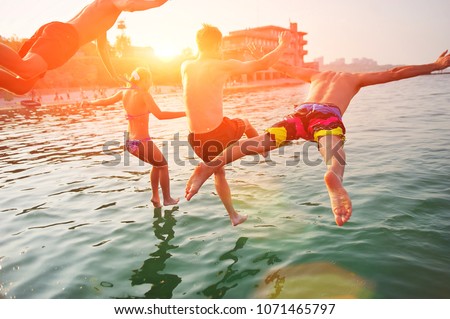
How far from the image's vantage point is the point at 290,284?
4176mm

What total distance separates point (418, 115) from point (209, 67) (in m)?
18.2

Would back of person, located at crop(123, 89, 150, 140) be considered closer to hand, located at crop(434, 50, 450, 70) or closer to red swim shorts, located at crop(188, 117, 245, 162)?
red swim shorts, located at crop(188, 117, 245, 162)

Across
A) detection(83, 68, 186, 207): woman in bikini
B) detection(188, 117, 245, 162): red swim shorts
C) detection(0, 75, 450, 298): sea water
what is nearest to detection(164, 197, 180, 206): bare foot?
detection(0, 75, 450, 298): sea water

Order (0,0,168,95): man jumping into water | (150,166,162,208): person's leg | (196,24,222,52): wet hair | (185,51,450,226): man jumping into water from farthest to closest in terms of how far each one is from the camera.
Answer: (150,166,162,208): person's leg
(196,24,222,52): wet hair
(185,51,450,226): man jumping into water
(0,0,168,95): man jumping into water

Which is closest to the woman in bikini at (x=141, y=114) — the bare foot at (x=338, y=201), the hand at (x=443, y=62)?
the bare foot at (x=338, y=201)

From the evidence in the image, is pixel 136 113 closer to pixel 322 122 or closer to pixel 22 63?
pixel 22 63

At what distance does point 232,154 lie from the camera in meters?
4.58

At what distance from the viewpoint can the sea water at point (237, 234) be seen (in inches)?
167

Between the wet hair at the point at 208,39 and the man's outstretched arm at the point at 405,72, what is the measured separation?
1987 mm

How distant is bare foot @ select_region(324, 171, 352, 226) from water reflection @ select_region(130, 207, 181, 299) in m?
2.08

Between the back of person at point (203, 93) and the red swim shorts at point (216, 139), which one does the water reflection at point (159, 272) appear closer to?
the red swim shorts at point (216, 139)

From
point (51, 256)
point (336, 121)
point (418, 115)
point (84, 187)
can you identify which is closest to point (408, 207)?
point (336, 121)

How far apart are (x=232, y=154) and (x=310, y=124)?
1091 millimetres

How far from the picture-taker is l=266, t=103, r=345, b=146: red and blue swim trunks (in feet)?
14.5
